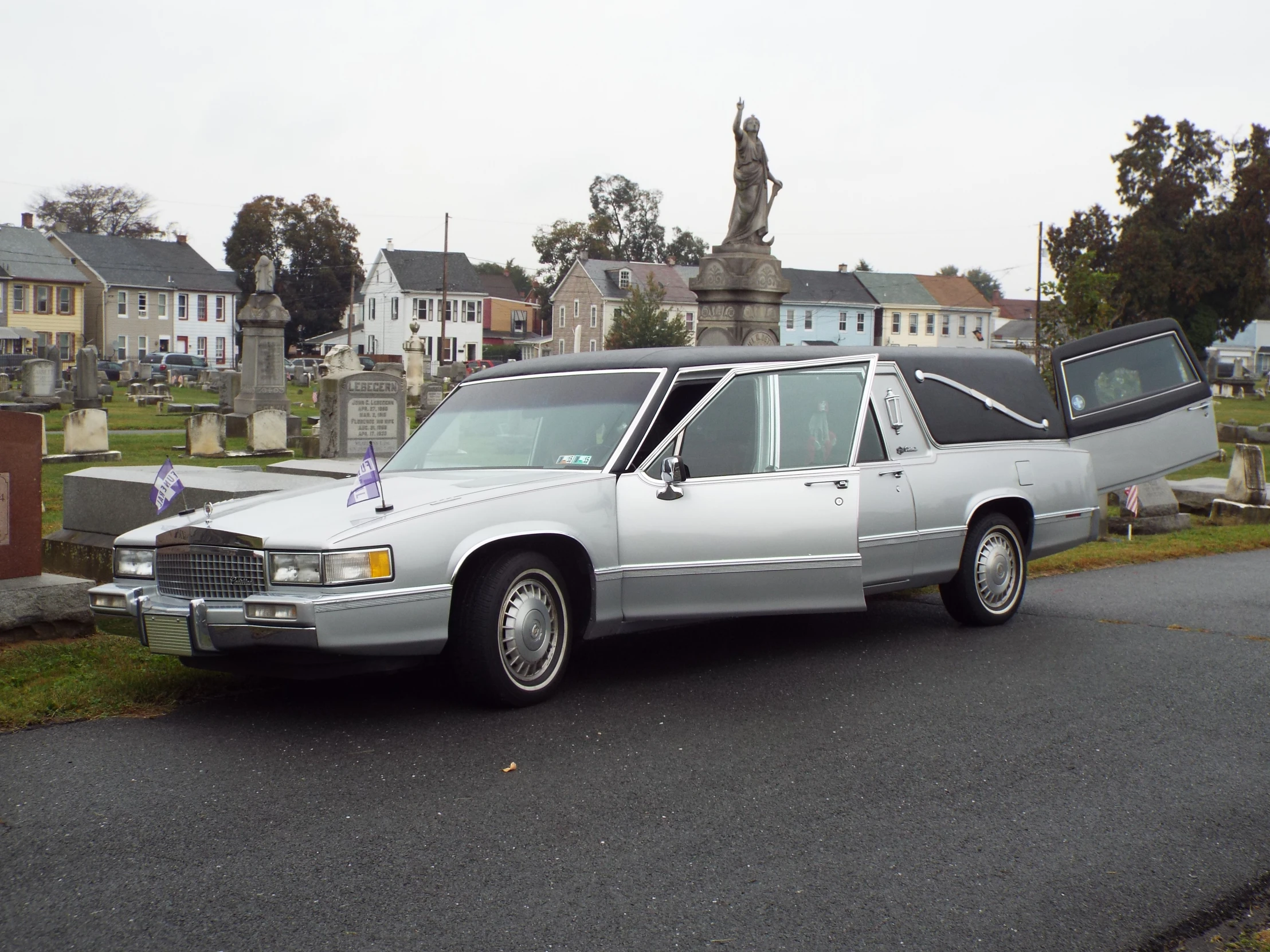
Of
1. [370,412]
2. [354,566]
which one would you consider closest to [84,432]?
[370,412]

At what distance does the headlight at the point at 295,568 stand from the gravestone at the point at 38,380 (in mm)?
31953

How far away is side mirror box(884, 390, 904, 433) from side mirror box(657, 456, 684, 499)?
183 centimetres

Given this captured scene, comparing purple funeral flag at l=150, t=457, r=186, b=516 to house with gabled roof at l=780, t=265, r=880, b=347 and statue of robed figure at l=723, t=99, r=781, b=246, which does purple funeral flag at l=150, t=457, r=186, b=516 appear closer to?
statue of robed figure at l=723, t=99, r=781, b=246

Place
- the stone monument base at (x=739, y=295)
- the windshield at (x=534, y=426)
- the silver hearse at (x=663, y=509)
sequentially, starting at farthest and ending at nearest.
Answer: the stone monument base at (x=739, y=295)
the windshield at (x=534, y=426)
the silver hearse at (x=663, y=509)

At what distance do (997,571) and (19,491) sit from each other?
5.74 m

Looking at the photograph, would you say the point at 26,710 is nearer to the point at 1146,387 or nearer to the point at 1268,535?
the point at 1146,387

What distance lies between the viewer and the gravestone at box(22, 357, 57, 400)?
3391 centimetres

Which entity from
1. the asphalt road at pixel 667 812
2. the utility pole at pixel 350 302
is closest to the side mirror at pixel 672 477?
the asphalt road at pixel 667 812

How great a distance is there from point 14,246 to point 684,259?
52.3 m

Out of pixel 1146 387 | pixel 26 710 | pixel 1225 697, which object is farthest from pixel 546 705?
pixel 1146 387

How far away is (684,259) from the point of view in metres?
108

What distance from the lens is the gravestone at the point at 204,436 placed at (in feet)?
68.3

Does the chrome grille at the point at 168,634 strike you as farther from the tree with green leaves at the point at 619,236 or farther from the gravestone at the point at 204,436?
the tree with green leaves at the point at 619,236

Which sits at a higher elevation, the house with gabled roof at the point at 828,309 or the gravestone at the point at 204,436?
the house with gabled roof at the point at 828,309
